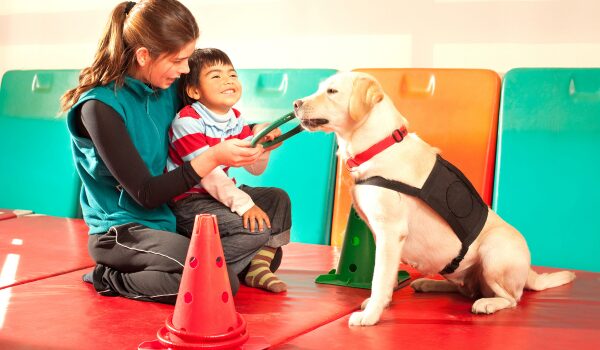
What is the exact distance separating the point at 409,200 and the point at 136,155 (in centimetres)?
80

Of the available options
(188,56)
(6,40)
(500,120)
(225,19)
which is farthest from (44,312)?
(6,40)

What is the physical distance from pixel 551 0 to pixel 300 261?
153cm

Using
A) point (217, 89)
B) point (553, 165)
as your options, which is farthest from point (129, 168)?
point (553, 165)

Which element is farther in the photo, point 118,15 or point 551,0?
point 551,0

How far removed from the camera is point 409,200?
Answer: 6.88 feet

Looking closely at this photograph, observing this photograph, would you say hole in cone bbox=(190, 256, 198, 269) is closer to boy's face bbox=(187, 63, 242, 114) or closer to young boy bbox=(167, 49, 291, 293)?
young boy bbox=(167, 49, 291, 293)

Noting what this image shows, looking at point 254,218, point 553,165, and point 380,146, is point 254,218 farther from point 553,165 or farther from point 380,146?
point 553,165

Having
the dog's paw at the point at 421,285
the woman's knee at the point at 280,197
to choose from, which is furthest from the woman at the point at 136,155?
the dog's paw at the point at 421,285

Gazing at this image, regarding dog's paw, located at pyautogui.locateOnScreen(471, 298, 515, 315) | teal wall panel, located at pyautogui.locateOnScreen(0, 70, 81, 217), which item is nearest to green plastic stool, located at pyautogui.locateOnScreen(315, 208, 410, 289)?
dog's paw, located at pyautogui.locateOnScreen(471, 298, 515, 315)

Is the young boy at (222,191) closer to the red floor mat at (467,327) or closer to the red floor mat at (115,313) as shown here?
the red floor mat at (115,313)

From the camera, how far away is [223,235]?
229 cm

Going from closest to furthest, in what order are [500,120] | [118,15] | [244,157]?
1. [244,157]
2. [118,15]
3. [500,120]

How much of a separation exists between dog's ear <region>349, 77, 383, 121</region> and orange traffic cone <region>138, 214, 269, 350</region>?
0.56 m

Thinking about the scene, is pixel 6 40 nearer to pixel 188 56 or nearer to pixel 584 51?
pixel 188 56
